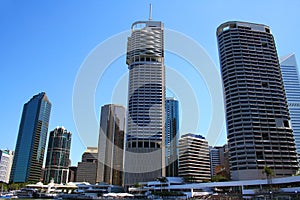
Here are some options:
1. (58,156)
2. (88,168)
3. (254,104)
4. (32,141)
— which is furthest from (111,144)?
(254,104)

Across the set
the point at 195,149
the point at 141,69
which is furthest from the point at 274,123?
the point at 141,69

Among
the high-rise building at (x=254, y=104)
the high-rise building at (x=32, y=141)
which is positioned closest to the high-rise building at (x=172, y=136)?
the high-rise building at (x=254, y=104)

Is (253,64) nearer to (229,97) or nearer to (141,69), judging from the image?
(229,97)

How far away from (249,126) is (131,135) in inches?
1767

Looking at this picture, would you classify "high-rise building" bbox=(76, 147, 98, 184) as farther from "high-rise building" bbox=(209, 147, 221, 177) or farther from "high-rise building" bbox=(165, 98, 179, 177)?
"high-rise building" bbox=(209, 147, 221, 177)

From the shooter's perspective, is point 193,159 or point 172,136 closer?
point 193,159

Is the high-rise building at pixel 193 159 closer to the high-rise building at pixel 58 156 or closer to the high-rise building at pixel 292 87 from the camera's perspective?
the high-rise building at pixel 292 87

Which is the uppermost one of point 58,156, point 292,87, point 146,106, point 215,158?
point 292,87

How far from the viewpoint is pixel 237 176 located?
71375mm

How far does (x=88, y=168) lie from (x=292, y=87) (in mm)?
129888

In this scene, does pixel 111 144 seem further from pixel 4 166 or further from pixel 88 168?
pixel 4 166

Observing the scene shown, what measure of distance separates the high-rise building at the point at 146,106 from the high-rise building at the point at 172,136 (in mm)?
25582

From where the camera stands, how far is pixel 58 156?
163875mm

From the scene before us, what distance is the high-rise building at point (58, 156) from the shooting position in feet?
526
